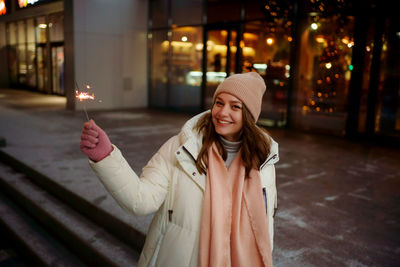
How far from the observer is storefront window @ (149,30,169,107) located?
1420 centimetres

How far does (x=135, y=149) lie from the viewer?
733 centimetres

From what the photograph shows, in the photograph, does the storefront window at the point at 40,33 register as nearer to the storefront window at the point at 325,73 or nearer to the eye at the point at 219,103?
the storefront window at the point at 325,73

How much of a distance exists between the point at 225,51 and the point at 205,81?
4.54ft

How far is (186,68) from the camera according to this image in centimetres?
1350

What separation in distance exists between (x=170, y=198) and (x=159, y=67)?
1298 cm

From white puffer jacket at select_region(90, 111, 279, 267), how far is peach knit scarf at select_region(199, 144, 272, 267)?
0.06 meters

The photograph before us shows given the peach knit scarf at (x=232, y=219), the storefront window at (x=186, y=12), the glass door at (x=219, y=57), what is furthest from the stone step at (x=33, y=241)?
the storefront window at (x=186, y=12)

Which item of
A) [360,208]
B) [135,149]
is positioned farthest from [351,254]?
[135,149]

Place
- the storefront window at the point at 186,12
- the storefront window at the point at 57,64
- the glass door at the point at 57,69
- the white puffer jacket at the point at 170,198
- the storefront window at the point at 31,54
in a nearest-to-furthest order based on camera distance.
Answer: the white puffer jacket at the point at 170,198 < the storefront window at the point at 186,12 < the storefront window at the point at 57,64 < the glass door at the point at 57,69 < the storefront window at the point at 31,54

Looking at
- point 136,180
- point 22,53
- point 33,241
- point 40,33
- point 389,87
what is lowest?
point 33,241

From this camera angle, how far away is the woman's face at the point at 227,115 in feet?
6.62

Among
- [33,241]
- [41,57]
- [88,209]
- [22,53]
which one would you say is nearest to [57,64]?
[41,57]

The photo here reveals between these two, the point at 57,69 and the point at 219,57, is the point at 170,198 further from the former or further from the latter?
the point at 57,69

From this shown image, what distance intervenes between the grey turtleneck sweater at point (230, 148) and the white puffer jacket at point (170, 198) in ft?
0.59
